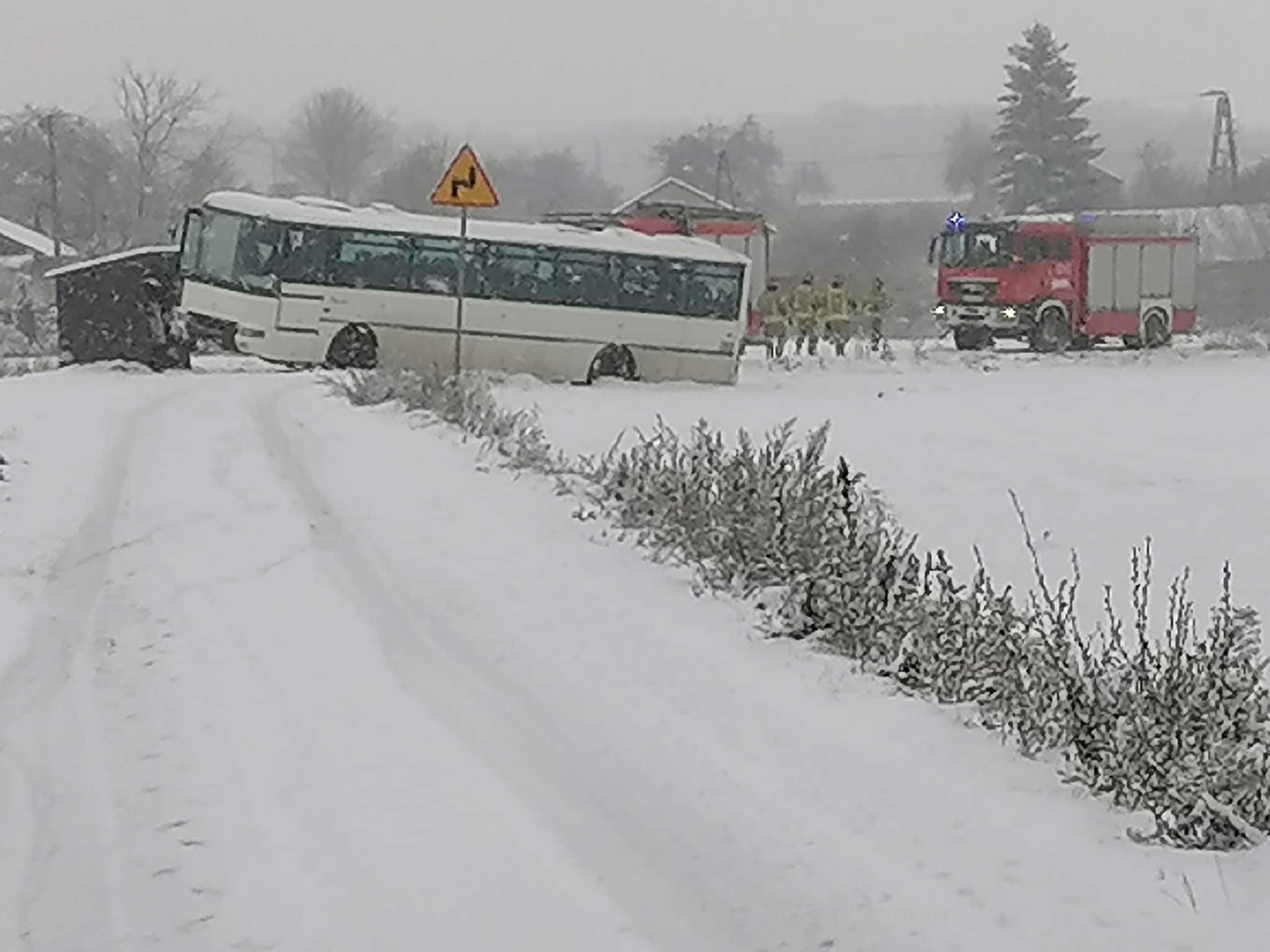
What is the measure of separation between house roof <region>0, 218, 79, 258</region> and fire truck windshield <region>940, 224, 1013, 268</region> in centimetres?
3586

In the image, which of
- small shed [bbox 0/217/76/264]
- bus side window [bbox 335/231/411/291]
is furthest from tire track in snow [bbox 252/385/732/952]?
small shed [bbox 0/217/76/264]

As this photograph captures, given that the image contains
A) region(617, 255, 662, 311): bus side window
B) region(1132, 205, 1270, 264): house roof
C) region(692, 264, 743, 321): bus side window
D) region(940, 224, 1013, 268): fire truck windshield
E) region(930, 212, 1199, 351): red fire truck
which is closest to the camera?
region(617, 255, 662, 311): bus side window

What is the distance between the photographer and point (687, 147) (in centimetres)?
10362

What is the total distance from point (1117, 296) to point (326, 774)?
39.3m

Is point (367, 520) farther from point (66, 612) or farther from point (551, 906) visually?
point (551, 906)

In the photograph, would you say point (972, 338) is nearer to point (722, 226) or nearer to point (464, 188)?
point (722, 226)

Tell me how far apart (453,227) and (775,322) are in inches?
412

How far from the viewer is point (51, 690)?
6336mm

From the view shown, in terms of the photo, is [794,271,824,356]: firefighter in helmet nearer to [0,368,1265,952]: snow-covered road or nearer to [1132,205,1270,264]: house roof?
[0,368,1265,952]: snow-covered road

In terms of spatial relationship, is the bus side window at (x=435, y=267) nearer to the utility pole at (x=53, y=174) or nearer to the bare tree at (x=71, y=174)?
the utility pole at (x=53, y=174)

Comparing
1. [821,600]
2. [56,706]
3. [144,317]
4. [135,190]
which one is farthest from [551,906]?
[135,190]

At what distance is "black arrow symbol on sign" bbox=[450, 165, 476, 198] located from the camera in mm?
17641

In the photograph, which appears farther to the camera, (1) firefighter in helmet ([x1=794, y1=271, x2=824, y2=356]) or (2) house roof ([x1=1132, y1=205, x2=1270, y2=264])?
(2) house roof ([x1=1132, y1=205, x2=1270, y2=264])

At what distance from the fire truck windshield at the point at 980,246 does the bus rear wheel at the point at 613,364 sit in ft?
43.4
